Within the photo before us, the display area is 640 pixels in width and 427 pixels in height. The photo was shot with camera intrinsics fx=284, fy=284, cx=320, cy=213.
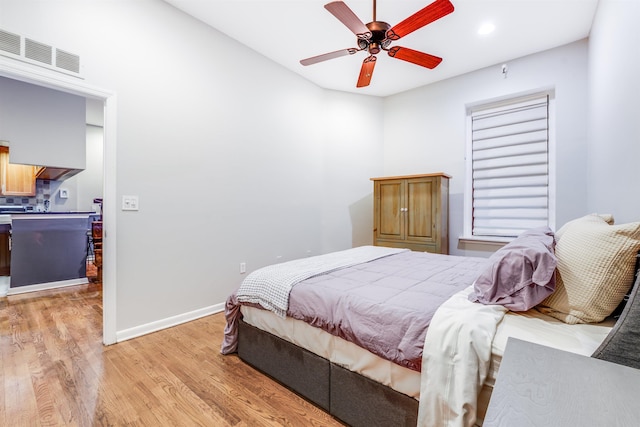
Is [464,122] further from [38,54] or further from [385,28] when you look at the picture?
[38,54]

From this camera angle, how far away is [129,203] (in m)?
2.43

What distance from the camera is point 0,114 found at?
3496 millimetres

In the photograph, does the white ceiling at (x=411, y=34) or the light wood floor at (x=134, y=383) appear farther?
the white ceiling at (x=411, y=34)

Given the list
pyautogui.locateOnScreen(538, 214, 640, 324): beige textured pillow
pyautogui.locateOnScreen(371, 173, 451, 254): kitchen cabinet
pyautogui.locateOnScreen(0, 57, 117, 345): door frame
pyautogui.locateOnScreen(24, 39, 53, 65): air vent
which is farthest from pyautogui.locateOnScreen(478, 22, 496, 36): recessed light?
pyautogui.locateOnScreen(24, 39, 53, 65): air vent

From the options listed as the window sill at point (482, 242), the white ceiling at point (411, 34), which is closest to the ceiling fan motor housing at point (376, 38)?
the white ceiling at point (411, 34)

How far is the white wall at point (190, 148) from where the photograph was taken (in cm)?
232

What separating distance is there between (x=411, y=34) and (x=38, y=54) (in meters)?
3.22

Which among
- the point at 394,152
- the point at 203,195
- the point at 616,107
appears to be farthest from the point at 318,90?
the point at 616,107

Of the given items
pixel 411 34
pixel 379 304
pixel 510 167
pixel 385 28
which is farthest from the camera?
pixel 510 167

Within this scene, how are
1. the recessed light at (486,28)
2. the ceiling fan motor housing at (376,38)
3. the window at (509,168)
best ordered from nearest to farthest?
the ceiling fan motor housing at (376,38), the recessed light at (486,28), the window at (509,168)

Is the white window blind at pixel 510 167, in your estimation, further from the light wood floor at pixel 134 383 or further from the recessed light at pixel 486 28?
the light wood floor at pixel 134 383

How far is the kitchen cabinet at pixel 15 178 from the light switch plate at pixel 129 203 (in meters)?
4.02

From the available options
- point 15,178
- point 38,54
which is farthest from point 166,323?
point 15,178

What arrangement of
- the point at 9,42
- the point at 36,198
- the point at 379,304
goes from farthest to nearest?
the point at 36,198 → the point at 9,42 → the point at 379,304
